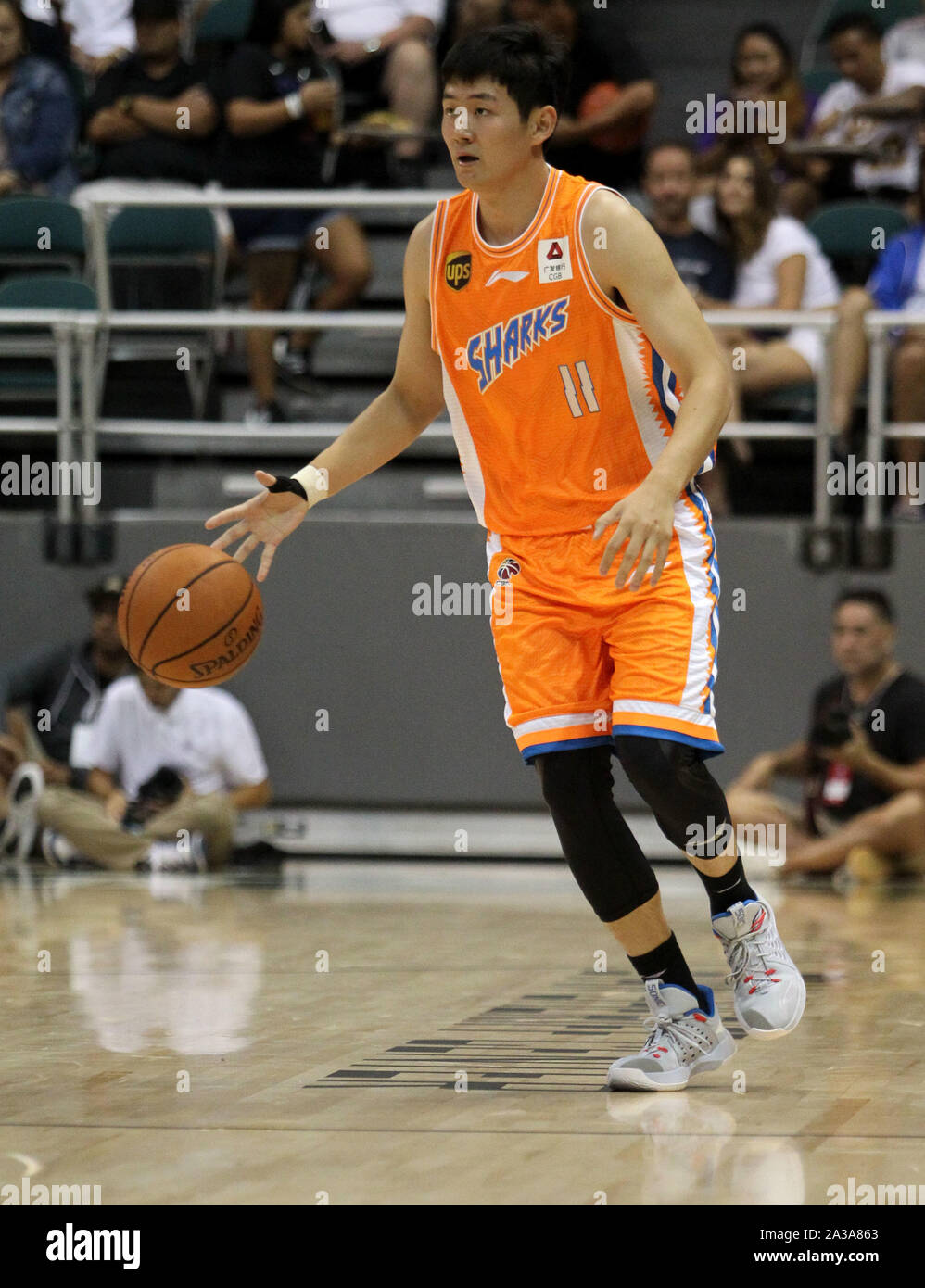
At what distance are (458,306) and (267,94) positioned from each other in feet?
19.9

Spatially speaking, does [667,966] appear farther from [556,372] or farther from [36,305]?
[36,305]

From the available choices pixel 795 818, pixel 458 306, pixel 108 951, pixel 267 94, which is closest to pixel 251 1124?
pixel 458 306

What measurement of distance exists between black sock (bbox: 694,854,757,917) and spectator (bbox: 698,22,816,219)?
6555mm

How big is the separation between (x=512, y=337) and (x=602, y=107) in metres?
6.59

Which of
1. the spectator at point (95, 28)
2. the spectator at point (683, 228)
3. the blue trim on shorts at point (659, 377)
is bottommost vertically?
the blue trim on shorts at point (659, 377)

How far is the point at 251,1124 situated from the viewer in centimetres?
349

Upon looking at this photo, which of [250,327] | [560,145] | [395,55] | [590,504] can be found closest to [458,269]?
[590,504]

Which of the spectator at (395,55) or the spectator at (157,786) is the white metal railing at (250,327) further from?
the spectator at (395,55)

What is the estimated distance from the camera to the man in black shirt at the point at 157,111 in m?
9.77

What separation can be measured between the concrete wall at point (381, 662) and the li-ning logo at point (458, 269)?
15.0 ft

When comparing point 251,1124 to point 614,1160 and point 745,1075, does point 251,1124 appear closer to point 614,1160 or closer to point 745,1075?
point 614,1160
